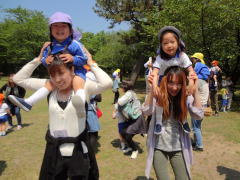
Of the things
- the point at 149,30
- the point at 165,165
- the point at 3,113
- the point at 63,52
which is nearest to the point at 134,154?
the point at 165,165

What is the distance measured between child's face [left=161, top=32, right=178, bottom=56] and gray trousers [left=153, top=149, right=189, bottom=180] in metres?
1.18

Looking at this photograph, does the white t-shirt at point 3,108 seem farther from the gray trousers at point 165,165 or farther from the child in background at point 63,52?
the gray trousers at point 165,165

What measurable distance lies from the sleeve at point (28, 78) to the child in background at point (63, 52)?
0.10 meters

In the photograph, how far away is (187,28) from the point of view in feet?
37.4

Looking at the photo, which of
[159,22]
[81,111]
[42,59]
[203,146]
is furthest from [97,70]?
[159,22]

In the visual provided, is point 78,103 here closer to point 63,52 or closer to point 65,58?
point 65,58

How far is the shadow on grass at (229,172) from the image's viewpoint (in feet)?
13.9

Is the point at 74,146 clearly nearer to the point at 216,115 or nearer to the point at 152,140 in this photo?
the point at 152,140

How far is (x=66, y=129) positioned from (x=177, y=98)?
131cm

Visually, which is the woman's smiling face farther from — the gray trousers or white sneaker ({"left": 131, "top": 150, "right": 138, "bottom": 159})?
white sneaker ({"left": 131, "top": 150, "right": 138, "bottom": 159})

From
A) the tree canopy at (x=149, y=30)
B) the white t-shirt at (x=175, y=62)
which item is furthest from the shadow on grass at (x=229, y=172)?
the tree canopy at (x=149, y=30)

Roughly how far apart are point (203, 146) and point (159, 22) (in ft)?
26.7

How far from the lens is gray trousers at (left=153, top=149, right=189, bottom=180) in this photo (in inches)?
104

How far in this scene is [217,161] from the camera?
4.95 metres
